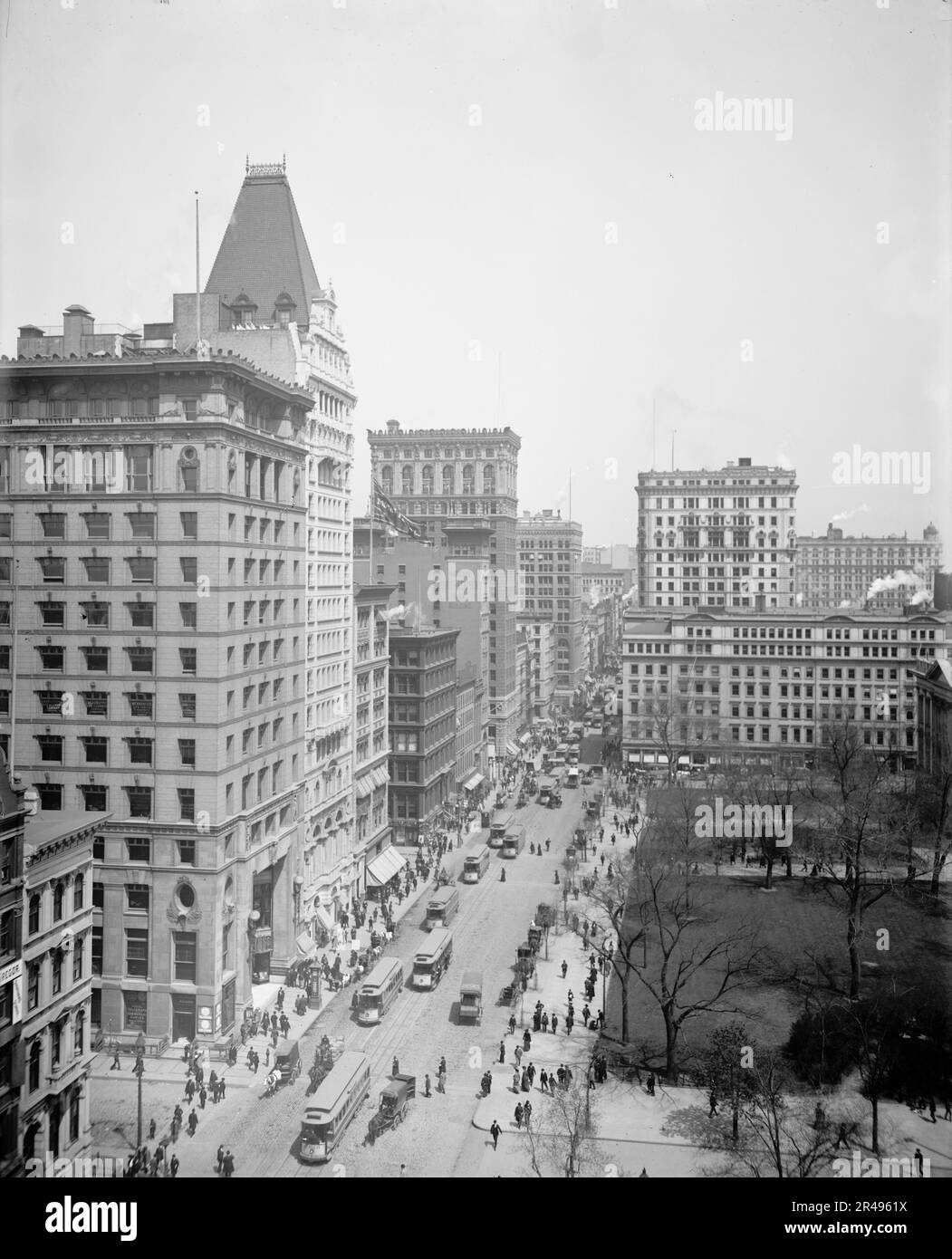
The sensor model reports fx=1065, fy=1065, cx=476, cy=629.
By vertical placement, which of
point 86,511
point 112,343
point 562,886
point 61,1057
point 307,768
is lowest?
point 562,886

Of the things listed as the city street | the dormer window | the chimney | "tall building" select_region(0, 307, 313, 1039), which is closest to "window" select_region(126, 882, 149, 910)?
"tall building" select_region(0, 307, 313, 1039)

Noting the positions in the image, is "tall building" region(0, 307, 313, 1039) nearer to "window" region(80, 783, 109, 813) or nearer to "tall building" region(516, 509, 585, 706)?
"window" region(80, 783, 109, 813)

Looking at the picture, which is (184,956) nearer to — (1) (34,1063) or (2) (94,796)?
(2) (94,796)

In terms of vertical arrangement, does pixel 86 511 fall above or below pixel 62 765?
above

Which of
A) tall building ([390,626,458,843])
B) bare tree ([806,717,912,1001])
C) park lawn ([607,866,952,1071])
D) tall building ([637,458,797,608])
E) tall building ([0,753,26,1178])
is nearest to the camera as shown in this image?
tall building ([0,753,26,1178])
